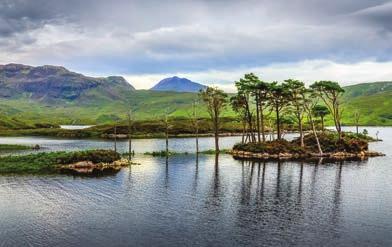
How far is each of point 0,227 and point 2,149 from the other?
10955cm

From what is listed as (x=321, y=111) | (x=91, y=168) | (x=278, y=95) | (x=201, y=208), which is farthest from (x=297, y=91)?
(x=201, y=208)

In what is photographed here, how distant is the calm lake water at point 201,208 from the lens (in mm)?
50719

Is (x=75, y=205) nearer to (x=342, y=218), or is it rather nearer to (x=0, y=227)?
(x=0, y=227)

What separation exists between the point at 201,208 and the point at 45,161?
2242 inches

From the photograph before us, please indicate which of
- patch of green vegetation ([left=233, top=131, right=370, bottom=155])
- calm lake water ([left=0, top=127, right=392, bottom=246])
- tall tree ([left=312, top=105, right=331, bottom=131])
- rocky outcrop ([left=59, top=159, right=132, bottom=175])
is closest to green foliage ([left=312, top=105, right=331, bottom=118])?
tall tree ([left=312, top=105, right=331, bottom=131])

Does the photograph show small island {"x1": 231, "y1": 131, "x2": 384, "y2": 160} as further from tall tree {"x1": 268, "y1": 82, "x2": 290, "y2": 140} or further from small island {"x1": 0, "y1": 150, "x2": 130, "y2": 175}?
small island {"x1": 0, "y1": 150, "x2": 130, "y2": 175}

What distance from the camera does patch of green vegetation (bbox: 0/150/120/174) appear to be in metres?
100

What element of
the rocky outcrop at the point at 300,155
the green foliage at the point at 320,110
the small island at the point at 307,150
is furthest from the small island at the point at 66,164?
the green foliage at the point at 320,110

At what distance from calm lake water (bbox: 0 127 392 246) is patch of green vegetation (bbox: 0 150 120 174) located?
26.5 ft

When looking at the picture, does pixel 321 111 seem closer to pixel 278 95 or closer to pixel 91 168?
pixel 278 95

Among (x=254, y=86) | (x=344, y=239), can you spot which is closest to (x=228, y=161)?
(x=254, y=86)

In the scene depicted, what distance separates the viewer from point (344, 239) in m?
50.4

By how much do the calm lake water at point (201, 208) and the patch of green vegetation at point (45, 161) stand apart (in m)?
8.09

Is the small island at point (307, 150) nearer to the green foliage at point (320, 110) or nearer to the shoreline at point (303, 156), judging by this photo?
the shoreline at point (303, 156)
